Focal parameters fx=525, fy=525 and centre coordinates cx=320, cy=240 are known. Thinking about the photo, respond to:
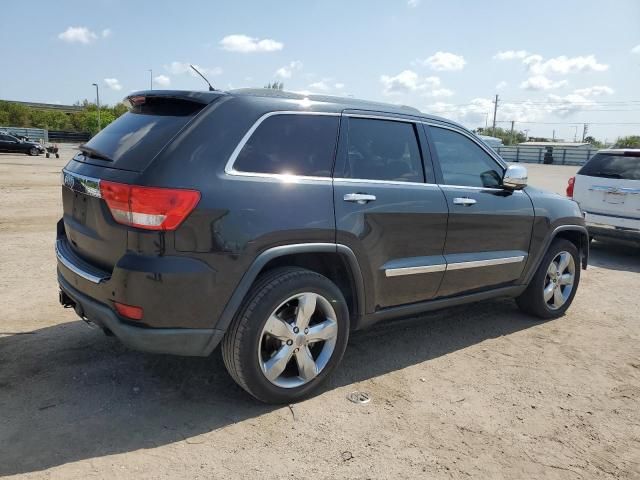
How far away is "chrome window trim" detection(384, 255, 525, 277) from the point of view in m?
3.67

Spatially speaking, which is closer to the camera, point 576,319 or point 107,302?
point 107,302

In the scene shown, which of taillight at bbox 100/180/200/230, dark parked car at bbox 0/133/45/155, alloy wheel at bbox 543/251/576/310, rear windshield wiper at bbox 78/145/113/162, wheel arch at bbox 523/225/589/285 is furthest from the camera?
dark parked car at bbox 0/133/45/155

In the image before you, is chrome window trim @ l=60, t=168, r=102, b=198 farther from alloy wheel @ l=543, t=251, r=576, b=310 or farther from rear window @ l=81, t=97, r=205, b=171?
alloy wheel @ l=543, t=251, r=576, b=310

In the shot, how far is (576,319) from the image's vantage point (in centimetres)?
525

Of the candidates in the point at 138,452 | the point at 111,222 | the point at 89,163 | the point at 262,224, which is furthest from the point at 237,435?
the point at 89,163

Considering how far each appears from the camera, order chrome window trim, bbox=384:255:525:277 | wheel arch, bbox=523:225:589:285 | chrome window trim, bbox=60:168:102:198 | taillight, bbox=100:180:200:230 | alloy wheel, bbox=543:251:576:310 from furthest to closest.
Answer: alloy wheel, bbox=543:251:576:310 < wheel arch, bbox=523:225:589:285 < chrome window trim, bbox=384:255:525:277 < chrome window trim, bbox=60:168:102:198 < taillight, bbox=100:180:200:230

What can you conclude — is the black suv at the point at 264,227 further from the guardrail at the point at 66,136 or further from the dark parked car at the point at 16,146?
the guardrail at the point at 66,136

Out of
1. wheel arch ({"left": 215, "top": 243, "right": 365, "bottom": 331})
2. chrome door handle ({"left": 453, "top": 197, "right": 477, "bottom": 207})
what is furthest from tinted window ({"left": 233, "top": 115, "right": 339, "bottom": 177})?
chrome door handle ({"left": 453, "top": 197, "right": 477, "bottom": 207})

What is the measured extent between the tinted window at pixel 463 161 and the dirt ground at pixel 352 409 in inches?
54.1

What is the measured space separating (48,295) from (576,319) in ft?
17.0

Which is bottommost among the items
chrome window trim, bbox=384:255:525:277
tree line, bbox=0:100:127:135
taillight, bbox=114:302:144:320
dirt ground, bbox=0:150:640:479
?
dirt ground, bbox=0:150:640:479

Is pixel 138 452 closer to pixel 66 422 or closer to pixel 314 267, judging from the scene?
pixel 66 422

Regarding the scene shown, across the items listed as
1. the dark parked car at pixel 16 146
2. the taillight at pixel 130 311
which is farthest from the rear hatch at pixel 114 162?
the dark parked car at pixel 16 146

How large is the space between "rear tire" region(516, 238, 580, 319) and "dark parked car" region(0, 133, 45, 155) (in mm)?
35089
